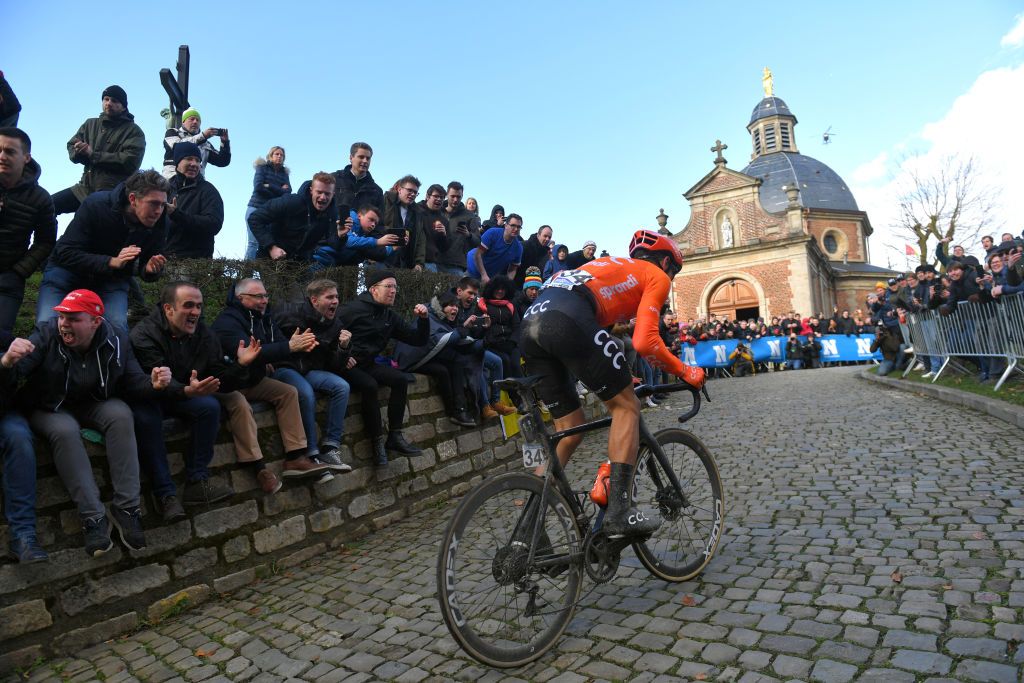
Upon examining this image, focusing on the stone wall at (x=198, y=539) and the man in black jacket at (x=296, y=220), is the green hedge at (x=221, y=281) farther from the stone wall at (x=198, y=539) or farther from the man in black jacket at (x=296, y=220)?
the stone wall at (x=198, y=539)

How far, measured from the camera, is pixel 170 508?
4.35 m

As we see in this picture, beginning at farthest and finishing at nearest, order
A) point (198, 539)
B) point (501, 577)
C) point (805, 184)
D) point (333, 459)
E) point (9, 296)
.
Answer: point (805, 184), point (333, 459), point (9, 296), point (198, 539), point (501, 577)

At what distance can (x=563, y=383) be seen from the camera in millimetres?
3695

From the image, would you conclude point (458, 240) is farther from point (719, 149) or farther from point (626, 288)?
point (719, 149)

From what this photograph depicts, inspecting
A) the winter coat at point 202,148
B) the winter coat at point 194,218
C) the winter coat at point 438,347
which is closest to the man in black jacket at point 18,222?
the winter coat at point 194,218

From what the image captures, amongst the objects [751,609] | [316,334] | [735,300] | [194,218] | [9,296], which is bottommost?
[751,609]

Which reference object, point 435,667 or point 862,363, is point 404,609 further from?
point 862,363

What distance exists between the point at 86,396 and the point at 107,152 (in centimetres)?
414

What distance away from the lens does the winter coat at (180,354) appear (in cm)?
453

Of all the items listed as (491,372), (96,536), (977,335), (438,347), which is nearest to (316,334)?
(438,347)

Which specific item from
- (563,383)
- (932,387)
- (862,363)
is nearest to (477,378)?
(563,383)

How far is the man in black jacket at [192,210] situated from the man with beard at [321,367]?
159cm

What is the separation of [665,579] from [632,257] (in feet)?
6.36

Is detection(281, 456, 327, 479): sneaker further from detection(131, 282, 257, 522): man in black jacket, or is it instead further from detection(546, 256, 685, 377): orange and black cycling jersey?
detection(546, 256, 685, 377): orange and black cycling jersey
